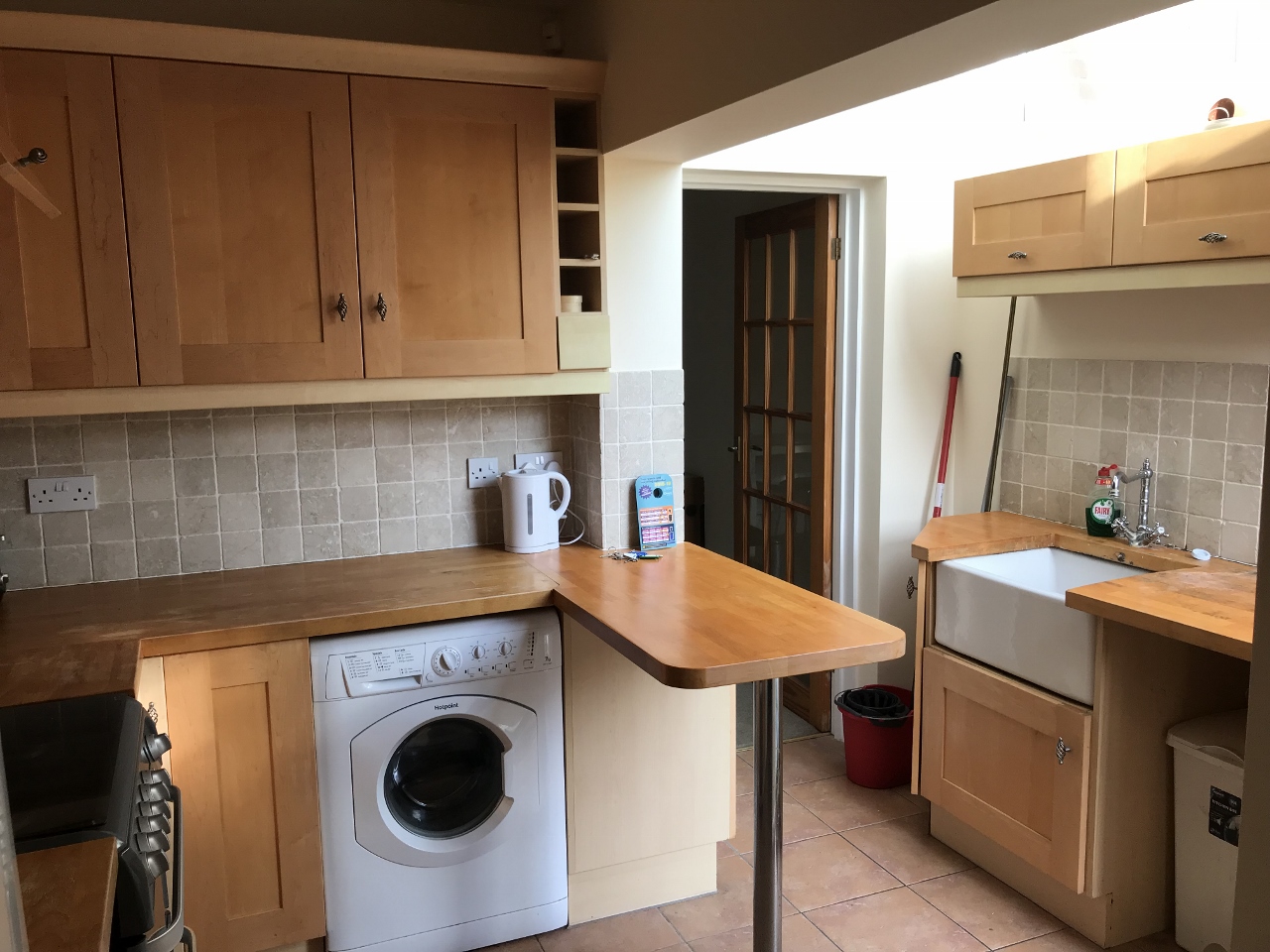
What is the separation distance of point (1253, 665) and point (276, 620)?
2078 millimetres

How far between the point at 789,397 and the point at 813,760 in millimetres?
1316

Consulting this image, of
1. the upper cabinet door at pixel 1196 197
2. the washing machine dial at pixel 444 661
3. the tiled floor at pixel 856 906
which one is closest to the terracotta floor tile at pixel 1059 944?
the tiled floor at pixel 856 906

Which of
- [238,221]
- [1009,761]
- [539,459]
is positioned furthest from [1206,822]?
[238,221]

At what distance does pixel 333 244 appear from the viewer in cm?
247

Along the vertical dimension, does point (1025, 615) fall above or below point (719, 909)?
above

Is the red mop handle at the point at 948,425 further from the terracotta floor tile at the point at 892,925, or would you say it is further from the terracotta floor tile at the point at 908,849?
the terracotta floor tile at the point at 892,925

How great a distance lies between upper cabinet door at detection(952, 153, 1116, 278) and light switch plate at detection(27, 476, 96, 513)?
2481 mm

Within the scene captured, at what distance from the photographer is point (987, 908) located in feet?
8.84

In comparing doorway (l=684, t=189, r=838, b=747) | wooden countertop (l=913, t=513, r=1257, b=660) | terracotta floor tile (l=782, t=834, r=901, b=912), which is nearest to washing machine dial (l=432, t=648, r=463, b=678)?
terracotta floor tile (l=782, t=834, r=901, b=912)

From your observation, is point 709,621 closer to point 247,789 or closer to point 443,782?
point 443,782

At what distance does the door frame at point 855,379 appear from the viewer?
3.39m

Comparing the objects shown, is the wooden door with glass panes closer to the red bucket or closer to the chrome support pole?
the red bucket

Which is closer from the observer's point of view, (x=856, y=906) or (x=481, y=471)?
(x=856, y=906)

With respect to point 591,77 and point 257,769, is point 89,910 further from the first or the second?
point 591,77
